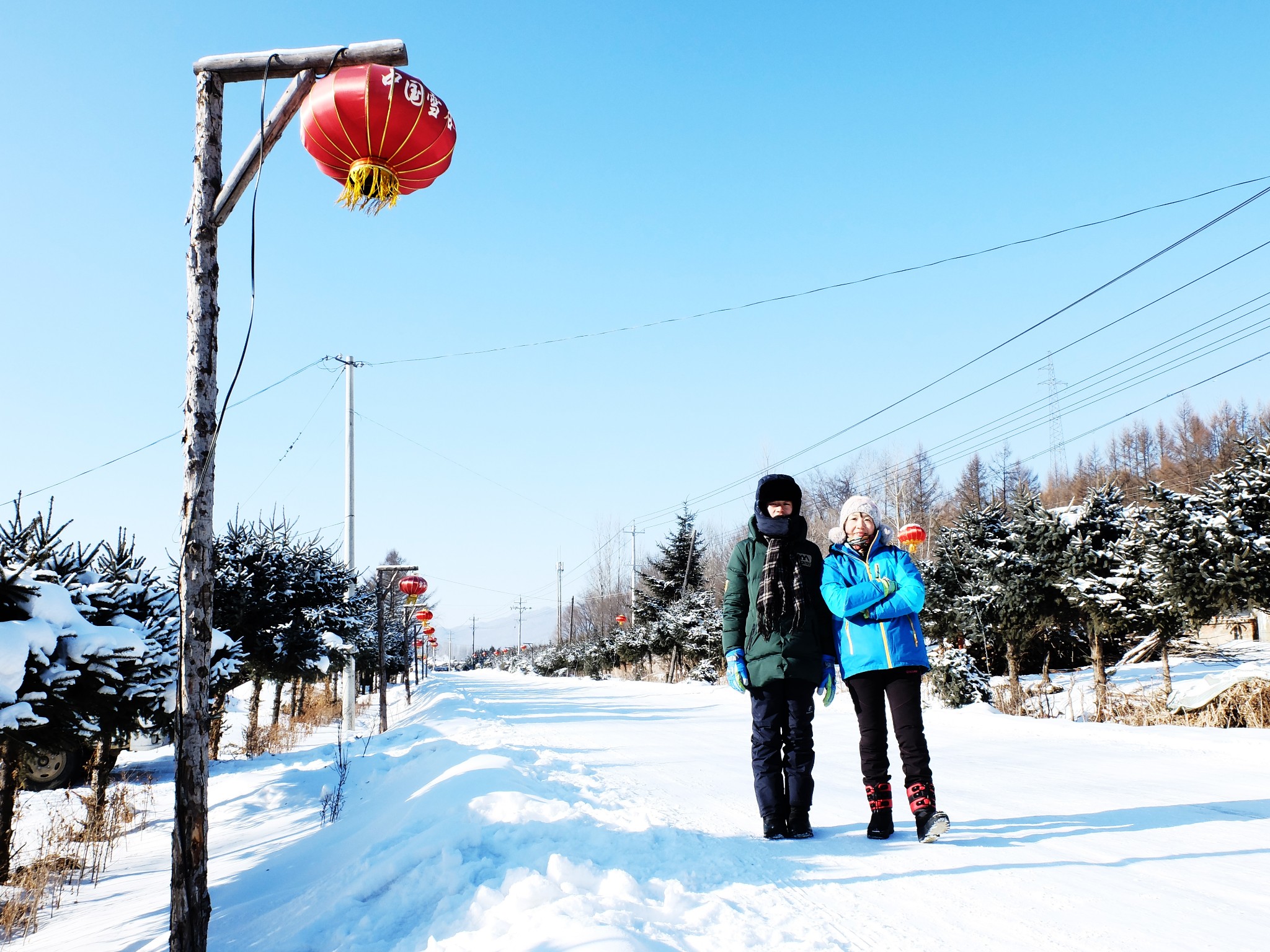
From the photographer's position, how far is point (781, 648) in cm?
409

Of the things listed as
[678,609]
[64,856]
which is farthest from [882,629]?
[678,609]

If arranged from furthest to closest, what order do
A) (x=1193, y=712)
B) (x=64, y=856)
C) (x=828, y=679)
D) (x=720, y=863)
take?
1. (x=1193, y=712)
2. (x=64, y=856)
3. (x=828, y=679)
4. (x=720, y=863)

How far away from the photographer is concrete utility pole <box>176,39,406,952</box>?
347 centimetres

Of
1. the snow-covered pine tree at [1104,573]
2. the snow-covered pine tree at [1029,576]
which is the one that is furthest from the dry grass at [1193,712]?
the snow-covered pine tree at [1029,576]

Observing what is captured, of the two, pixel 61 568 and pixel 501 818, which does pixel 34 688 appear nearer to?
pixel 61 568

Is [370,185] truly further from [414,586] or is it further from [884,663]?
[414,586]

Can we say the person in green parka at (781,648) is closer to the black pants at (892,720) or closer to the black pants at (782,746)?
the black pants at (782,746)

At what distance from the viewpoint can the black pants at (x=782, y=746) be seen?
4074mm

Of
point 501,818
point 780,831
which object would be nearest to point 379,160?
point 501,818

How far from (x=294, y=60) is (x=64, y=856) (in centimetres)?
681

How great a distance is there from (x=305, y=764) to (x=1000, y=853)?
9.39 m

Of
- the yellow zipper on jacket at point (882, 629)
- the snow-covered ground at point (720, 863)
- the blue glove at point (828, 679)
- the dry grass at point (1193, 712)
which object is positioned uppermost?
the yellow zipper on jacket at point (882, 629)

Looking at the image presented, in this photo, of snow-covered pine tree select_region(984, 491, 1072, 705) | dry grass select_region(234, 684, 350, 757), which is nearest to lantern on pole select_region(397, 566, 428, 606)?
dry grass select_region(234, 684, 350, 757)

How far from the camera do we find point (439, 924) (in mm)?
2887
